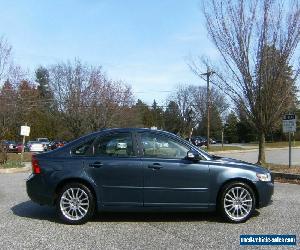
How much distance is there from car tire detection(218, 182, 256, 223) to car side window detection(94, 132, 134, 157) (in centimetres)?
172

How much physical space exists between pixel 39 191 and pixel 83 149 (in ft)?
3.36

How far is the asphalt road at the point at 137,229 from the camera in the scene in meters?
6.79

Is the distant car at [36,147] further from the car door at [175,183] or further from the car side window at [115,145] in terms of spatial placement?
the car door at [175,183]

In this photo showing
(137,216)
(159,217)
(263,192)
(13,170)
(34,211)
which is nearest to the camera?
(263,192)

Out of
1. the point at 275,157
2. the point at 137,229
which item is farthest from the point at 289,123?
the point at 275,157

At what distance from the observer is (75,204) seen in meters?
8.22

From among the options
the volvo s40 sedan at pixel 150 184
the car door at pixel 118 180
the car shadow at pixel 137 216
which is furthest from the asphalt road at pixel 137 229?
the car door at pixel 118 180

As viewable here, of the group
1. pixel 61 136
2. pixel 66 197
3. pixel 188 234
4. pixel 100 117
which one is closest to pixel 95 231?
pixel 66 197

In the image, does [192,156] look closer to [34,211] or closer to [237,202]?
[237,202]

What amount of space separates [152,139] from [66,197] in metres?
1.75

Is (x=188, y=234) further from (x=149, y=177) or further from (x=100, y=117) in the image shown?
(x=100, y=117)

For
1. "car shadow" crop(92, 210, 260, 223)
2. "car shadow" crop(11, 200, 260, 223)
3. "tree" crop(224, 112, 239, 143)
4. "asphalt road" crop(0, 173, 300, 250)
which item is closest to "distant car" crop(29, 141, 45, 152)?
"asphalt road" crop(0, 173, 300, 250)

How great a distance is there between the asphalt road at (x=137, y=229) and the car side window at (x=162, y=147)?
113 cm

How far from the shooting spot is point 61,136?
64.8 meters
